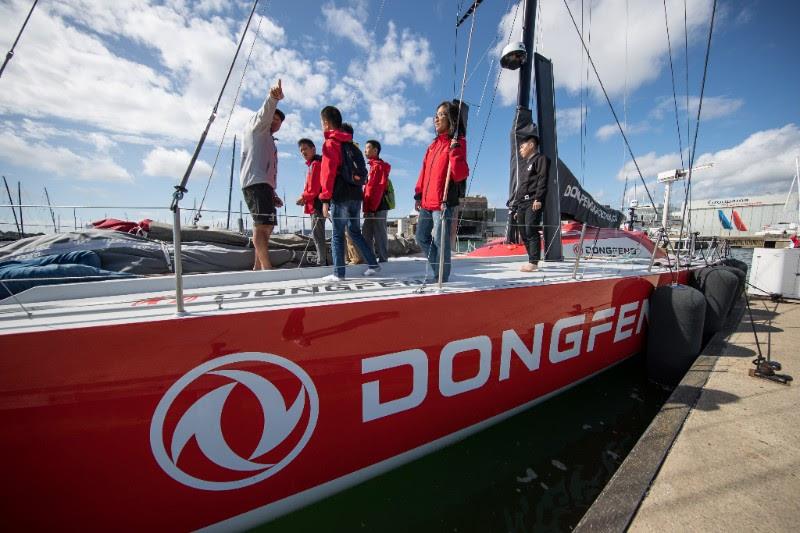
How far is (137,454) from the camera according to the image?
1.25 metres

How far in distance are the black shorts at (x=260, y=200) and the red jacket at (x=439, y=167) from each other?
1259mm

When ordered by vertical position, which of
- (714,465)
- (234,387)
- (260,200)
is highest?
(260,200)

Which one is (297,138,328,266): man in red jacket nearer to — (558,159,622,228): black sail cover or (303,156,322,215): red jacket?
(303,156,322,215): red jacket

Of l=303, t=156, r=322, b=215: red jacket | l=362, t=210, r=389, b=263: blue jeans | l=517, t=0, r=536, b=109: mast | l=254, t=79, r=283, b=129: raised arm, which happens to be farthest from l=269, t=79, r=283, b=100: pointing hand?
l=517, t=0, r=536, b=109: mast

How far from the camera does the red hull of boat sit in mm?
1131

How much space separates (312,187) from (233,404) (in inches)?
97.2

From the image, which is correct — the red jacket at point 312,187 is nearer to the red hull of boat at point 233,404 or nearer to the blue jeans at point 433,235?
the blue jeans at point 433,235

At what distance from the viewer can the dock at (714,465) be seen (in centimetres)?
146

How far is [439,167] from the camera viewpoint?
7.55 feet

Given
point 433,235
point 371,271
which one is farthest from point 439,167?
point 371,271

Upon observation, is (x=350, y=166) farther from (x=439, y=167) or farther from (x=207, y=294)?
(x=207, y=294)

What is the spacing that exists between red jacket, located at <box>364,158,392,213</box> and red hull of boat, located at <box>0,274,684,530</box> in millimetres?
2107

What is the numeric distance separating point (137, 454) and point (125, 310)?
1.94ft

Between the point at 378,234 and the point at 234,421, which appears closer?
the point at 234,421
